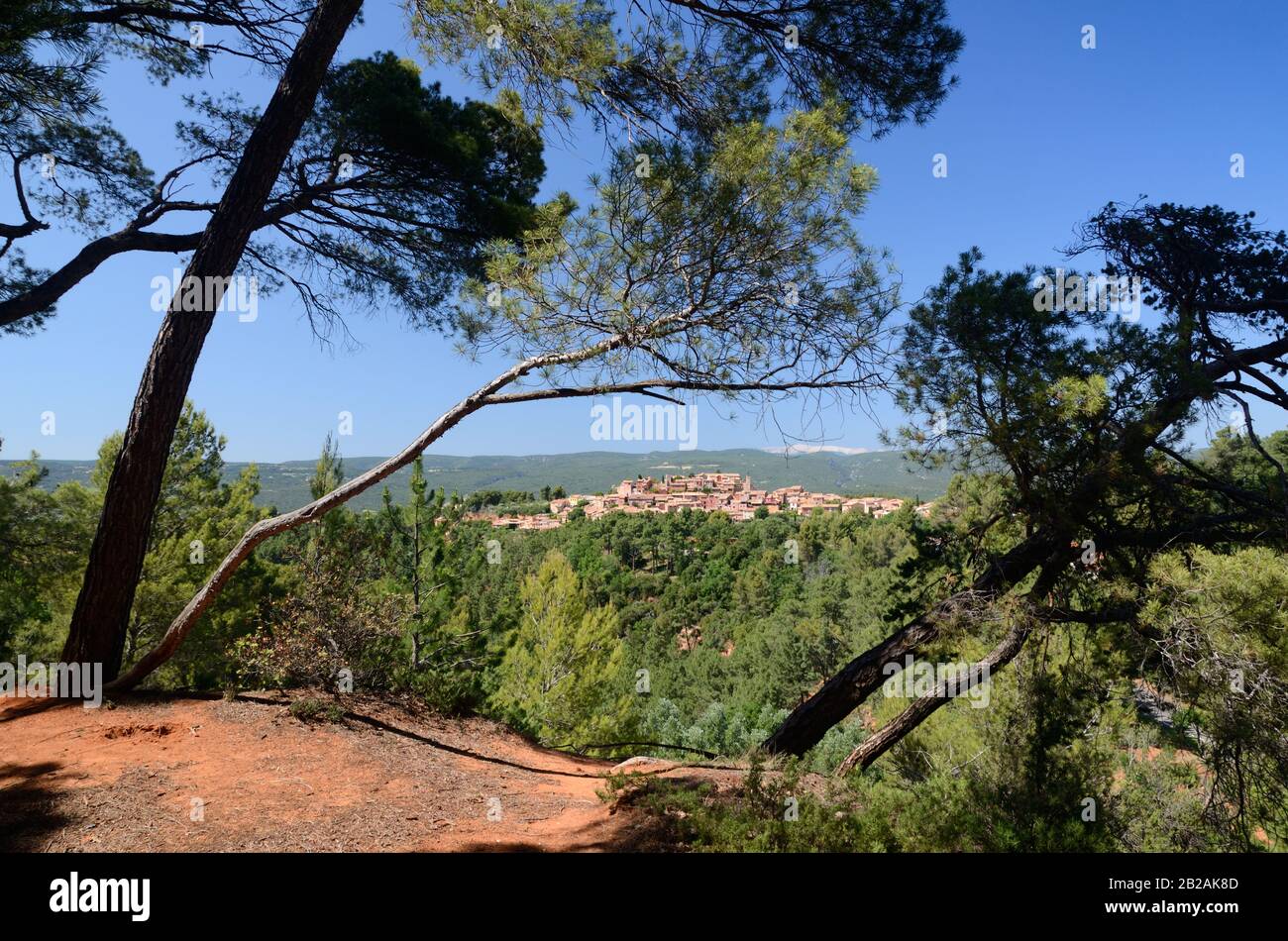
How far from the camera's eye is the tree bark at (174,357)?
4234 millimetres

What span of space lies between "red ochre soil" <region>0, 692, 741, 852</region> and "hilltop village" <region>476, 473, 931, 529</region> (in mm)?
66647

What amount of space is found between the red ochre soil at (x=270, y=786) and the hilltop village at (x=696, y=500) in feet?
219

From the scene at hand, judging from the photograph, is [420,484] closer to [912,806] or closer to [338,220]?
[338,220]

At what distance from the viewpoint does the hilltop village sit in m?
78.8

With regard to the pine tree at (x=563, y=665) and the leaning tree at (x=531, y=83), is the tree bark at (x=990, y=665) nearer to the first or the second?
the leaning tree at (x=531, y=83)

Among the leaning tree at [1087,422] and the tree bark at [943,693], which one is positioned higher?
the leaning tree at [1087,422]

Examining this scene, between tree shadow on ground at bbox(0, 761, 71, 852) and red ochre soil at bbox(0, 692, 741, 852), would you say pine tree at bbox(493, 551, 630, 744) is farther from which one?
tree shadow on ground at bbox(0, 761, 71, 852)

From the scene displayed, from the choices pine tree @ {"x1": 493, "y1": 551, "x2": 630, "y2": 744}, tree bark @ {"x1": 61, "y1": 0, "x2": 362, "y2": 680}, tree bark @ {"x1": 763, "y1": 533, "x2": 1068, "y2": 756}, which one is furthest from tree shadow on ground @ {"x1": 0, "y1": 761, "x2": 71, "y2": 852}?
pine tree @ {"x1": 493, "y1": 551, "x2": 630, "y2": 744}

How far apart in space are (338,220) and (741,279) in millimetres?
3903

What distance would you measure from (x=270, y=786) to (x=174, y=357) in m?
3.18

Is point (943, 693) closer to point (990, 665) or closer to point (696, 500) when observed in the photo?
point (990, 665)

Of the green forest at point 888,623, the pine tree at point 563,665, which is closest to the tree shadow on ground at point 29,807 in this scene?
the green forest at point 888,623
